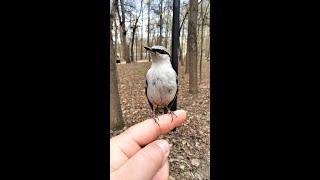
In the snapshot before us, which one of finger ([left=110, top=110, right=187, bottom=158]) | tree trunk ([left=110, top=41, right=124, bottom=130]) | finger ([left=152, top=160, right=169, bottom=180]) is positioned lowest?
finger ([left=152, top=160, right=169, bottom=180])

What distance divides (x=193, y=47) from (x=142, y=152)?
10.9 inches

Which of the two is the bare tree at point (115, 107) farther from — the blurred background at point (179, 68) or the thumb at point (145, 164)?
the thumb at point (145, 164)

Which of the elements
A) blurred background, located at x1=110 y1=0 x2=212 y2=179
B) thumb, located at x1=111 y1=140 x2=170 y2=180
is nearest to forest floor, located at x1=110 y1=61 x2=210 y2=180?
blurred background, located at x1=110 y1=0 x2=212 y2=179

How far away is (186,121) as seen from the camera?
77 centimetres

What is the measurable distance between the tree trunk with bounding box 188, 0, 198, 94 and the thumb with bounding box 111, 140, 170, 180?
164mm

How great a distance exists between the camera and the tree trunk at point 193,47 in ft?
2.12

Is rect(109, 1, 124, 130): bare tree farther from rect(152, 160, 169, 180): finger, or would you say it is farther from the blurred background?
rect(152, 160, 169, 180): finger

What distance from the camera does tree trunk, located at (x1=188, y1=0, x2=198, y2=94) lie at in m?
0.65

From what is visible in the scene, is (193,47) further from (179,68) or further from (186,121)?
(186,121)

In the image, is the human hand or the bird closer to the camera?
the human hand

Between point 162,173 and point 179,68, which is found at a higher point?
point 179,68

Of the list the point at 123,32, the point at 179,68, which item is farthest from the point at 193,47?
the point at 123,32
